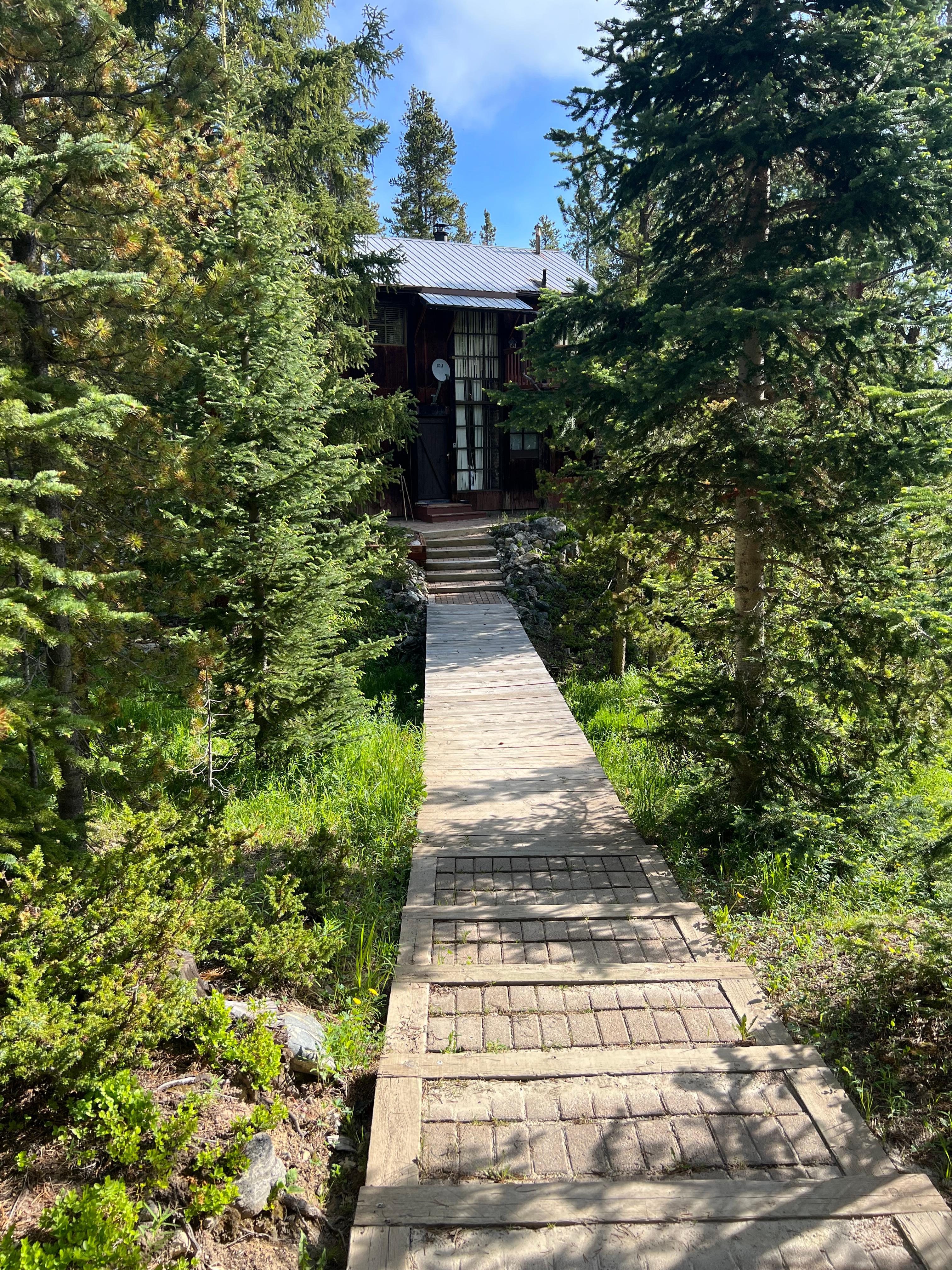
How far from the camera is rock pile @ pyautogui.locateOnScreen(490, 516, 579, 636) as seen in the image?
13.2 meters

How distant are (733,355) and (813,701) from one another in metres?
2.69

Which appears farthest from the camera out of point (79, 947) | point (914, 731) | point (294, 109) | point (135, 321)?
point (294, 109)

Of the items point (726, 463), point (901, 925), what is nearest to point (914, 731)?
point (901, 925)

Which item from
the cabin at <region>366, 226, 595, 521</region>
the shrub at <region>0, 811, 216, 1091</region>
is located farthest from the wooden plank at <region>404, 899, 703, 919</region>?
the cabin at <region>366, 226, 595, 521</region>

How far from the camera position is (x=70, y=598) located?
3334mm

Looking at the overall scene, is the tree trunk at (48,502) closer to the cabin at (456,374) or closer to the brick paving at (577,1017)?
the brick paving at (577,1017)

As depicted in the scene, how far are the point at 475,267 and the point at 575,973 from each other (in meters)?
20.0

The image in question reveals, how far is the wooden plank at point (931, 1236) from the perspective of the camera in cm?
249

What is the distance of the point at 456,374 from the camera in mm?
18891

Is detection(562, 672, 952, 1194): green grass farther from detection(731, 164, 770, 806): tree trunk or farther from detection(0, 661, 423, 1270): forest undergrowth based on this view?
detection(0, 661, 423, 1270): forest undergrowth

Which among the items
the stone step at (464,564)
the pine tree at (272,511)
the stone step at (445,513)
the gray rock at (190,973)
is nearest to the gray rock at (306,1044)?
the gray rock at (190,973)

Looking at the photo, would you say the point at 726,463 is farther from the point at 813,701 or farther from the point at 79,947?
the point at 79,947

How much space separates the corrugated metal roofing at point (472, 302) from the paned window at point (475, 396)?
36 cm

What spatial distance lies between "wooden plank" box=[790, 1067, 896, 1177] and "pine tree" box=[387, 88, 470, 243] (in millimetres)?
38531
